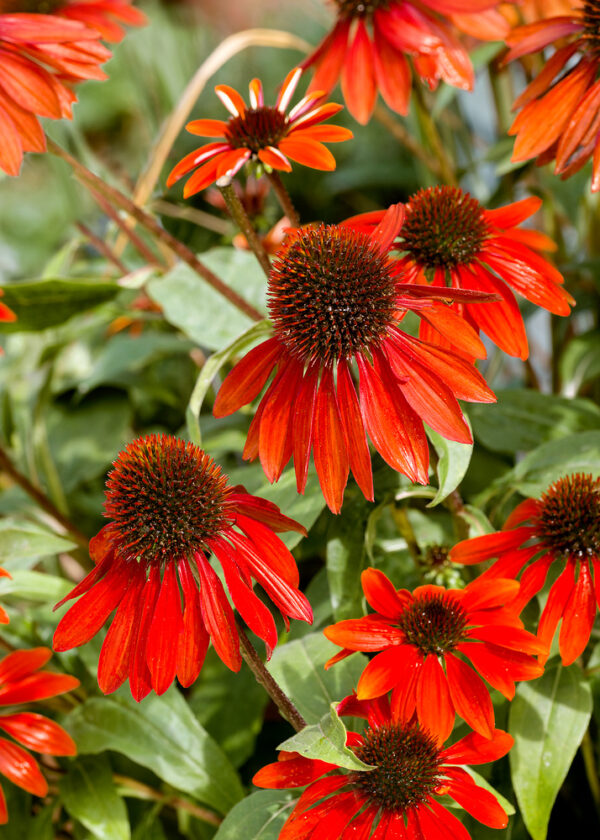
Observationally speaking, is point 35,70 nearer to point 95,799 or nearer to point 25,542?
point 25,542

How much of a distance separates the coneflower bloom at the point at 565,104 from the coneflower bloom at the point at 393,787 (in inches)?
11.9

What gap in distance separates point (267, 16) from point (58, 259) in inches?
36.8

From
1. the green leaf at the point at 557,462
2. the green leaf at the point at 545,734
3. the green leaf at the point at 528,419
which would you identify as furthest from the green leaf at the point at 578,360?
the green leaf at the point at 545,734

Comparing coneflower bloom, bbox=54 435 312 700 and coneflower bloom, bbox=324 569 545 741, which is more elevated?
coneflower bloom, bbox=54 435 312 700

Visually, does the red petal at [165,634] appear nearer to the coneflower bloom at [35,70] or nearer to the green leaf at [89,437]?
the coneflower bloom at [35,70]

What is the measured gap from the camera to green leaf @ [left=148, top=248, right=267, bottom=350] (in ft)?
2.24

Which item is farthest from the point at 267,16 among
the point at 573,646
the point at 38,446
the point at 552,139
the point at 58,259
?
the point at 573,646

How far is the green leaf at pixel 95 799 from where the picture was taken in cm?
55

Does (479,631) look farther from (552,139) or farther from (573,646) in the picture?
(552,139)

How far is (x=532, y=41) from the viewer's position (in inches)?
22.1

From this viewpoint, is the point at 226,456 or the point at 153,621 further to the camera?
the point at 226,456

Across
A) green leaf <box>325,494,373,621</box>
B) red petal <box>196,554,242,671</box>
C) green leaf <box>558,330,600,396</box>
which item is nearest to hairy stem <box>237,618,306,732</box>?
red petal <box>196,554,242,671</box>

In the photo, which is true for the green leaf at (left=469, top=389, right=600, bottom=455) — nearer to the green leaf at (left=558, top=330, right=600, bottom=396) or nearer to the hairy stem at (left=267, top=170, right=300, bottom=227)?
the green leaf at (left=558, top=330, right=600, bottom=396)

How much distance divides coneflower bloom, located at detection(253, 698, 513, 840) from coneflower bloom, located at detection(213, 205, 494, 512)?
0.12m
